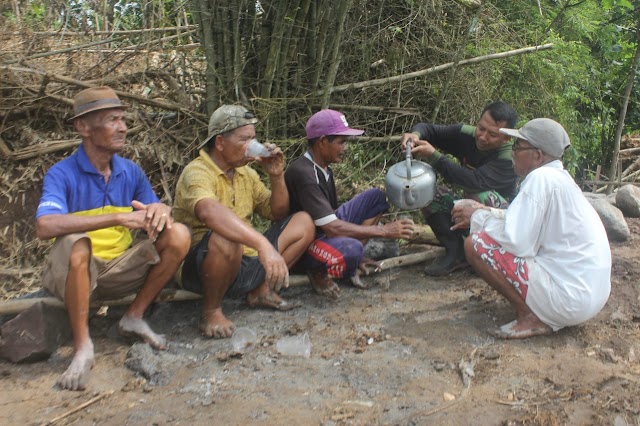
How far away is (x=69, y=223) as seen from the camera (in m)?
3.10

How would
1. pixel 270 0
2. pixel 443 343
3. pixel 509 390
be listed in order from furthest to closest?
pixel 270 0, pixel 443 343, pixel 509 390

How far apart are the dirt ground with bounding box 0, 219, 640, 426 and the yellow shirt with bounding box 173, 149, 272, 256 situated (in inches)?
24.3

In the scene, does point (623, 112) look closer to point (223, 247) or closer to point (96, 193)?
point (223, 247)

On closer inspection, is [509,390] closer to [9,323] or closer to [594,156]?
[9,323]

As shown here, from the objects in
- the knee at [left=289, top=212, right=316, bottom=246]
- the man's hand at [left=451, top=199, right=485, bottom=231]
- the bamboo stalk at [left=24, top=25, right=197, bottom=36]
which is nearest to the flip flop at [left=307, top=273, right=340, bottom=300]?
the knee at [left=289, top=212, right=316, bottom=246]

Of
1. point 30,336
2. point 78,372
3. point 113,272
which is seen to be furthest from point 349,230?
point 30,336

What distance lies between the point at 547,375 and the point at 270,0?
10.5 feet

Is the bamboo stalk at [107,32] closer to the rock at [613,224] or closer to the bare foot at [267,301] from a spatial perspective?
the bare foot at [267,301]

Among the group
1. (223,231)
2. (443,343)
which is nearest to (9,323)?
(223,231)

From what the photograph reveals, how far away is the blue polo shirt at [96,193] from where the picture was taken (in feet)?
10.6

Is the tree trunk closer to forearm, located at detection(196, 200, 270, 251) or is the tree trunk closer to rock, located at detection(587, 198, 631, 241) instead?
rock, located at detection(587, 198, 631, 241)

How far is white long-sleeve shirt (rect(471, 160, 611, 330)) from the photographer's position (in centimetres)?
334

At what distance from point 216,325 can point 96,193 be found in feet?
3.20

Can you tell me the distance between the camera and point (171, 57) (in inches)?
215
